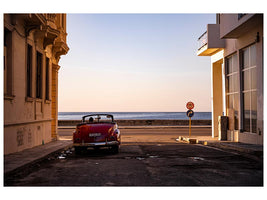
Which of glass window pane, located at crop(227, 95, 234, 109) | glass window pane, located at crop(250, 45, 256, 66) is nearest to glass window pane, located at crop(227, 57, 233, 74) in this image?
glass window pane, located at crop(227, 95, 234, 109)

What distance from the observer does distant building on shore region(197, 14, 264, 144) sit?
46.3 feet

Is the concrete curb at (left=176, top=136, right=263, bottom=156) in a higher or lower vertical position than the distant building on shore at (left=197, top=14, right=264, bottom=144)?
lower

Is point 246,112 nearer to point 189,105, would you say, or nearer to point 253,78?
point 253,78

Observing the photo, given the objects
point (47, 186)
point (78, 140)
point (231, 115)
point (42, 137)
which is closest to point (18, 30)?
point (78, 140)

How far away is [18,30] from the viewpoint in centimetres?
1279

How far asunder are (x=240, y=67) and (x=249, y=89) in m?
1.45

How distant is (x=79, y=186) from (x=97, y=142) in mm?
5879

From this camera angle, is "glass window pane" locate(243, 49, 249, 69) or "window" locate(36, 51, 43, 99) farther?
"window" locate(36, 51, 43, 99)

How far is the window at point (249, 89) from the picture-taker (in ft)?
49.4

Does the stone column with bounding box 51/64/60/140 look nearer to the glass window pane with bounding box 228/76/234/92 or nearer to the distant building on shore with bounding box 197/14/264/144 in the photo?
the distant building on shore with bounding box 197/14/264/144

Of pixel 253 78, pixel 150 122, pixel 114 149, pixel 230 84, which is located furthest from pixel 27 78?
pixel 150 122

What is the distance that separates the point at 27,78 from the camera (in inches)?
575

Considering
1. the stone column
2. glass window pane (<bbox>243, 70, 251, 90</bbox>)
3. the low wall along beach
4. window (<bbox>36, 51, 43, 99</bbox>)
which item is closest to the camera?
glass window pane (<bbox>243, 70, 251, 90</bbox>)
